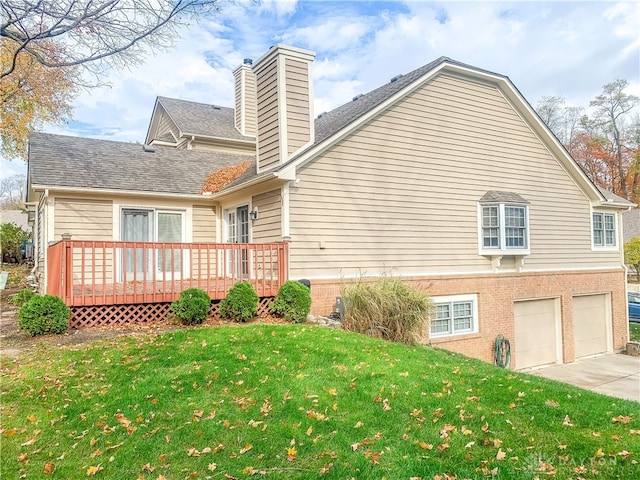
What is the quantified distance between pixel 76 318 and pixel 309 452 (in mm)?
6113

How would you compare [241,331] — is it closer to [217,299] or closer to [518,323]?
[217,299]

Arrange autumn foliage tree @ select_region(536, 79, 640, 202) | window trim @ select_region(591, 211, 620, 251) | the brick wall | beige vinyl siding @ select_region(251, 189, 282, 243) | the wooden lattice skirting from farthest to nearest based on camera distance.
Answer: autumn foliage tree @ select_region(536, 79, 640, 202) < window trim @ select_region(591, 211, 620, 251) < the brick wall < beige vinyl siding @ select_region(251, 189, 282, 243) < the wooden lattice skirting

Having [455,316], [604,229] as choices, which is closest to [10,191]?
[455,316]

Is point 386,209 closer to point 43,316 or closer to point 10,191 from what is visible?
point 43,316

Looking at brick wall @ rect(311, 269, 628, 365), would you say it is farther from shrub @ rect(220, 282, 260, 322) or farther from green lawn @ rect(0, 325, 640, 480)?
green lawn @ rect(0, 325, 640, 480)

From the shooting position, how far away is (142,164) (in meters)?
13.0

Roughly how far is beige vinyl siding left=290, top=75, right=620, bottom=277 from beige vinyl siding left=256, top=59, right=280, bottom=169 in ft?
3.76

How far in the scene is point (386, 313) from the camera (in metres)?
8.72

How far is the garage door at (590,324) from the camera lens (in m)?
14.4

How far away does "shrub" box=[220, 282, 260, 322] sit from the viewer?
28.3 feet

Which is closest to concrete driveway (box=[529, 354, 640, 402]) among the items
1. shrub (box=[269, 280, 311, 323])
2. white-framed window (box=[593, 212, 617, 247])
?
white-framed window (box=[593, 212, 617, 247])

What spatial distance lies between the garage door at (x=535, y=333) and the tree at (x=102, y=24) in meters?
12.2

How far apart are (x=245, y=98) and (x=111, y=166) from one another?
9.21 m

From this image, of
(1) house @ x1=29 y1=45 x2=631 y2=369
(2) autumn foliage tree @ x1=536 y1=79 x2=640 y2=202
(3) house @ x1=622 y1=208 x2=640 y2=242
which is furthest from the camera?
(2) autumn foliage tree @ x1=536 y1=79 x2=640 y2=202
